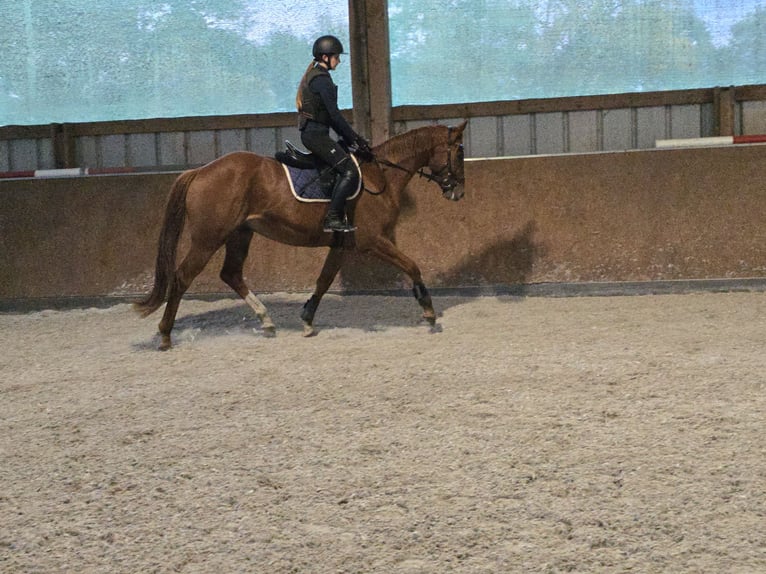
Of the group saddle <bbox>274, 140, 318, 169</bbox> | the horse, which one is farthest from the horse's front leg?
saddle <bbox>274, 140, 318, 169</bbox>

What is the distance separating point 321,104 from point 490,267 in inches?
94.2

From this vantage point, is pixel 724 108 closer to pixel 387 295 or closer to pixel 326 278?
pixel 387 295

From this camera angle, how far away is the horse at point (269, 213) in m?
6.40

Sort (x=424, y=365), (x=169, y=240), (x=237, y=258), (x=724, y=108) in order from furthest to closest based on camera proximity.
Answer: (x=724, y=108), (x=237, y=258), (x=169, y=240), (x=424, y=365)

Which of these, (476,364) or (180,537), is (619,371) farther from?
(180,537)

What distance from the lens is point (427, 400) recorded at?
173 inches

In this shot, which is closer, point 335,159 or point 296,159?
point 335,159

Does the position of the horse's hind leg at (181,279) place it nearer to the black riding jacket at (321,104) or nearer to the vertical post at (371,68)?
the black riding jacket at (321,104)

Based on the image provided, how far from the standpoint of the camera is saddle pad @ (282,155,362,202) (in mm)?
6508

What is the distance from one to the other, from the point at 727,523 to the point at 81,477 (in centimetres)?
243

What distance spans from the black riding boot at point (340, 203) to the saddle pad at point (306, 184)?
3.1 inches

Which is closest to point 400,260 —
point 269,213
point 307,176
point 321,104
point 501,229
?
point 307,176

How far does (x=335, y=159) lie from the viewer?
253 inches

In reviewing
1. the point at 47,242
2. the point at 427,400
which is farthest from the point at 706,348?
the point at 47,242
